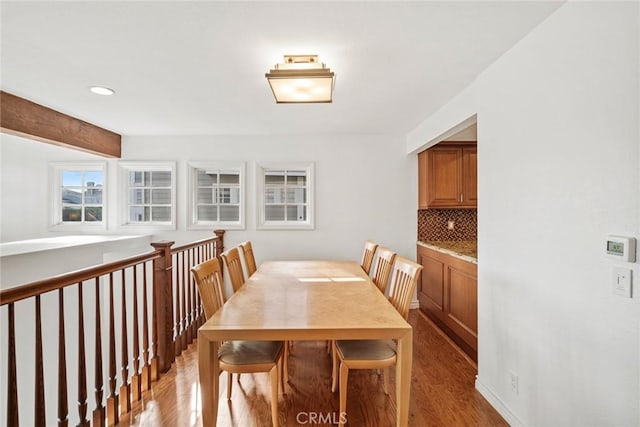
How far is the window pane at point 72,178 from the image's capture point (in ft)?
14.0

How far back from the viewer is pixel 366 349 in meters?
1.89

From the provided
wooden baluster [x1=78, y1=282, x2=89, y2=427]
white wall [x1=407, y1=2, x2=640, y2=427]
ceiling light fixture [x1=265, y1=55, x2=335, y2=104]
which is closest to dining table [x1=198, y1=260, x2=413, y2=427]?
wooden baluster [x1=78, y1=282, x2=89, y2=427]

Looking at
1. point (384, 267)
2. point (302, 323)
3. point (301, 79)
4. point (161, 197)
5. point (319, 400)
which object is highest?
point (301, 79)

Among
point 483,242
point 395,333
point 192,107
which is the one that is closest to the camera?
point 395,333

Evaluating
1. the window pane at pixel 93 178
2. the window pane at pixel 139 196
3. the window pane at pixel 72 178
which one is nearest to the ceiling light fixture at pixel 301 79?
the window pane at pixel 139 196

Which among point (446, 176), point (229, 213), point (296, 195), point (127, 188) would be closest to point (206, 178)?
point (229, 213)

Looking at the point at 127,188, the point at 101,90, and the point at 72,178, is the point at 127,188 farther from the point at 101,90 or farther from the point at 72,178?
the point at 101,90

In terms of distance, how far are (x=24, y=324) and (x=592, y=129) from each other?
16.0 ft

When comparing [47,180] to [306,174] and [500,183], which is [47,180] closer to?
[306,174]

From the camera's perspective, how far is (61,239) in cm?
400

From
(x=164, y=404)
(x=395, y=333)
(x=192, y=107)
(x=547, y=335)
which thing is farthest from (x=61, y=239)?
(x=547, y=335)

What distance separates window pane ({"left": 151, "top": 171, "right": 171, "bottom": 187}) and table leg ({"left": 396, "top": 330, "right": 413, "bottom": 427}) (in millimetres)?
3908

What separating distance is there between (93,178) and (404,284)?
451 centimetres

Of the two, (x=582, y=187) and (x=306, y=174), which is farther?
(x=306, y=174)
